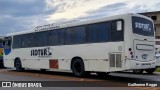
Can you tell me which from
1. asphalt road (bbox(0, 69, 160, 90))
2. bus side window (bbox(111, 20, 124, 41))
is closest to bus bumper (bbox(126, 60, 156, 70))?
asphalt road (bbox(0, 69, 160, 90))

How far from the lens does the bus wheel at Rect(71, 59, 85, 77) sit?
1888cm

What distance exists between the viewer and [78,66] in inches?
758

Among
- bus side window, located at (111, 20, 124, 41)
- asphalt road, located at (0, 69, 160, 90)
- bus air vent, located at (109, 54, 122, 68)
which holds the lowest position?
asphalt road, located at (0, 69, 160, 90)

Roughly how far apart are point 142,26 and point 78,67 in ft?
14.1

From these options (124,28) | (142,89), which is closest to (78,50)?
(124,28)

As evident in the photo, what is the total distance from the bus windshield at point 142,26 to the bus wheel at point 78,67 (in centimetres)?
375

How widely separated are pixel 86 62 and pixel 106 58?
1.68 meters

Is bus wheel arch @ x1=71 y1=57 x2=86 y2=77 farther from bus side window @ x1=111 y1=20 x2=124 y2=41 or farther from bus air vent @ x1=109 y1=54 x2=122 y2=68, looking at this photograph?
bus side window @ x1=111 y1=20 x2=124 y2=41

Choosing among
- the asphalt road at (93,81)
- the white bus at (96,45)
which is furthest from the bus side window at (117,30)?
the asphalt road at (93,81)

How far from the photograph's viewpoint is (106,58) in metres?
17.3

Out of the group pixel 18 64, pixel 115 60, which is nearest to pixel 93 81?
pixel 115 60

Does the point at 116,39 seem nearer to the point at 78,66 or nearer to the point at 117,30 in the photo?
the point at 117,30

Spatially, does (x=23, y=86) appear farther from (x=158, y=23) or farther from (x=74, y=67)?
(x=158, y=23)

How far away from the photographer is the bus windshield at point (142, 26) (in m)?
16.6
